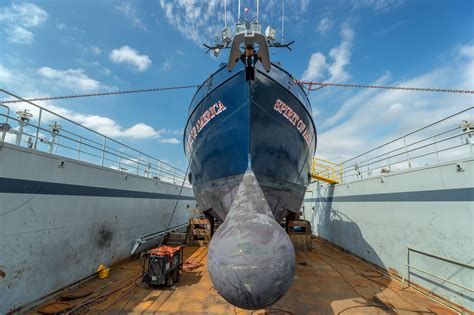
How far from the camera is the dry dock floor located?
14.2 ft

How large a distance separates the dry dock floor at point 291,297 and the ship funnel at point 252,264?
7.82 feet

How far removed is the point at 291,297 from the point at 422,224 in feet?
12.0

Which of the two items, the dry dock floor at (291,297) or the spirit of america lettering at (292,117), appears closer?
the dry dock floor at (291,297)

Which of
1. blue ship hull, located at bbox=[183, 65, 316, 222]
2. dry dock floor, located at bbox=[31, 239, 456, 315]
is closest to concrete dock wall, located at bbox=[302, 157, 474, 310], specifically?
dry dock floor, located at bbox=[31, 239, 456, 315]

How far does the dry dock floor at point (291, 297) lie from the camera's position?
4.32 m

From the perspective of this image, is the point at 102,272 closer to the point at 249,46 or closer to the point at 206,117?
the point at 206,117

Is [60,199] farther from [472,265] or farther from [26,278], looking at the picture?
[472,265]

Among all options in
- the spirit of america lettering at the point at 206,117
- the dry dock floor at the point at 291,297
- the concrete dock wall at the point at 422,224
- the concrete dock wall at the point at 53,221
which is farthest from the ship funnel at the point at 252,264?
the concrete dock wall at the point at 422,224

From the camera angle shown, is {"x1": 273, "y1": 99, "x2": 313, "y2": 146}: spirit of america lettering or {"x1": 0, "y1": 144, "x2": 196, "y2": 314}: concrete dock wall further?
{"x1": 273, "y1": 99, "x2": 313, "y2": 146}: spirit of america lettering

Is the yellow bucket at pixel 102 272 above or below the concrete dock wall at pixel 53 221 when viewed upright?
below

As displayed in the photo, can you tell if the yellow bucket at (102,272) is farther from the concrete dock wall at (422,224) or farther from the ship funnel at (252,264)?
the concrete dock wall at (422,224)

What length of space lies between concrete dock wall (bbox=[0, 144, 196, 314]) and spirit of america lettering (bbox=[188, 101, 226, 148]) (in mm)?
2915

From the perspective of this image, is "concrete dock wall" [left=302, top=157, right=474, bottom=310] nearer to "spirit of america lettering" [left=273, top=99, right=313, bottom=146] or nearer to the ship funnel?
"spirit of america lettering" [left=273, top=99, right=313, bottom=146]

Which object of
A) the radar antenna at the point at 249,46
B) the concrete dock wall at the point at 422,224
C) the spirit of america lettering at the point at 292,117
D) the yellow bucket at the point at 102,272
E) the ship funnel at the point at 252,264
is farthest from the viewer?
the yellow bucket at the point at 102,272
